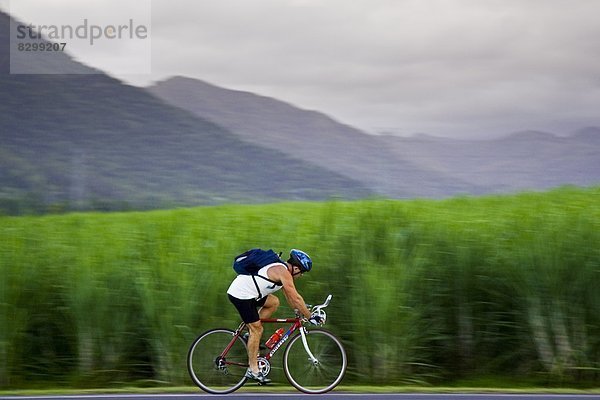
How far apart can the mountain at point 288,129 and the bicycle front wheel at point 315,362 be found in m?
77.5

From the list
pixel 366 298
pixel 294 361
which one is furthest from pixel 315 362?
pixel 366 298

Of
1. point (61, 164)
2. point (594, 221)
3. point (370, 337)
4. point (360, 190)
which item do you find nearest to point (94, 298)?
point (370, 337)

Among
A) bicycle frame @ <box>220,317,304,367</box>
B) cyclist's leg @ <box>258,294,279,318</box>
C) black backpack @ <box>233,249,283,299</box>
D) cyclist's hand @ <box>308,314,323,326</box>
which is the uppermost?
black backpack @ <box>233,249,283,299</box>

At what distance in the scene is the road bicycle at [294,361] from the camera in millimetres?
9727

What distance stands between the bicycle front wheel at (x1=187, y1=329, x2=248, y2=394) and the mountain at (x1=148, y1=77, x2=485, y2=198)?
77.3 m

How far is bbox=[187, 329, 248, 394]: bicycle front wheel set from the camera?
32.3ft

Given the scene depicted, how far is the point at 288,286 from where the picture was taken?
9203mm

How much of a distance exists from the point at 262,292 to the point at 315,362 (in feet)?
3.33

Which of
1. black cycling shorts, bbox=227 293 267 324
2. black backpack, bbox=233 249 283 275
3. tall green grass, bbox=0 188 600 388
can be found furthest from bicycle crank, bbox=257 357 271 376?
tall green grass, bbox=0 188 600 388

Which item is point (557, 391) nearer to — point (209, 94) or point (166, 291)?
point (166, 291)

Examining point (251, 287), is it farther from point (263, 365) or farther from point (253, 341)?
point (263, 365)

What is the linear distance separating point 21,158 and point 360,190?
9297 centimetres

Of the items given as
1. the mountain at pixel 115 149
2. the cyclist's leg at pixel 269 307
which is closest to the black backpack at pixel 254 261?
the cyclist's leg at pixel 269 307

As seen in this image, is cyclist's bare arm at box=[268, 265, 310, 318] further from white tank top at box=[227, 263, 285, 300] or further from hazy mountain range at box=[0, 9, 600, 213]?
hazy mountain range at box=[0, 9, 600, 213]
